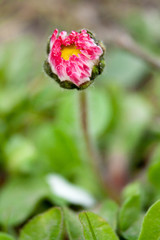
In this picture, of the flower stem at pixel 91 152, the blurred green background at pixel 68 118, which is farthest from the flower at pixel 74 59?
the flower stem at pixel 91 152

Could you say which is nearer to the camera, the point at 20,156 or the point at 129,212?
the point at 129,212

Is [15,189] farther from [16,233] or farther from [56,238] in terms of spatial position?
[56,238]

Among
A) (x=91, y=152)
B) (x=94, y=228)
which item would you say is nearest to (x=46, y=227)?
(x=94, y=228)

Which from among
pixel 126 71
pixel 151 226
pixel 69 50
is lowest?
pixel 126 71

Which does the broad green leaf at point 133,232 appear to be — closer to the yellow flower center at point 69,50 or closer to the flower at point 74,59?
the flower at point 74,59

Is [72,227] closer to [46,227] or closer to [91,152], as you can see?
[46,227]

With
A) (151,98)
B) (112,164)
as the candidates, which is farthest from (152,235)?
(151,98)

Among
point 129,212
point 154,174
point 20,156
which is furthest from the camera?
point 20,156
